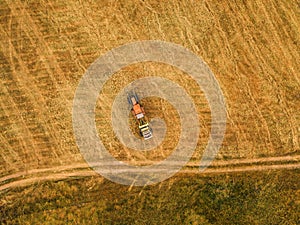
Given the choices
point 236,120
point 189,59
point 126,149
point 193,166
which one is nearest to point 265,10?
point 189,59

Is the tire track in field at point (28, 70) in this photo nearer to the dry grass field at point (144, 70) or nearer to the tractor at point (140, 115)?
the dry grass field at point (144, 70)

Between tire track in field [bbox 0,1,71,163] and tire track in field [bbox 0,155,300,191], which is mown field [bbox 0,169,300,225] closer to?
tire track in field [bbox 0,155,300,191]

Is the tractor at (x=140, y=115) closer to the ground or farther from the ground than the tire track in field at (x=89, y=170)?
farther from the ground

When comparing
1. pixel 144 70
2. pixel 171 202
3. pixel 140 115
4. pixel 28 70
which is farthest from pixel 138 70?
pixel 171 202

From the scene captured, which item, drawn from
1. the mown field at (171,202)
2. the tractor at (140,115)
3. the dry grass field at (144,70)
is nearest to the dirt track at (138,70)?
the dry grass field at (144,70)

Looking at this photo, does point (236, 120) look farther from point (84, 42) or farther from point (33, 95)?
point (33, 95)

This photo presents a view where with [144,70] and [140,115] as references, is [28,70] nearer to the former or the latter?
[144,70]

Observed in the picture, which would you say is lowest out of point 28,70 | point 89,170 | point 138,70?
point 89,170

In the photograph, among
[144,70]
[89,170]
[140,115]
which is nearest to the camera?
[140,115]

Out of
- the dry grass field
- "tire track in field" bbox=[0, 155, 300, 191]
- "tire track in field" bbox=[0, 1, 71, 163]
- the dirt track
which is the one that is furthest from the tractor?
"tire track in field" bbox=[0, 1, 71, 163]
